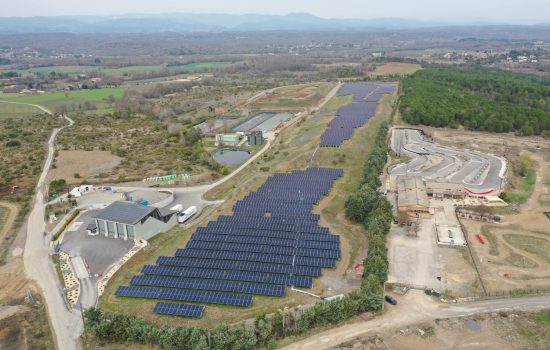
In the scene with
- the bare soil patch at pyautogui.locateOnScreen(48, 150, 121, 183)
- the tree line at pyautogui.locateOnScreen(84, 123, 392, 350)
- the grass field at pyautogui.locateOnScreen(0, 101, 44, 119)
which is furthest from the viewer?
the grass field at pyautogui.locateOnScreen(0, 101, 44, 119)

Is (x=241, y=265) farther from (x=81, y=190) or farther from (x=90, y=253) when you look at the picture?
(x=81, y=190)

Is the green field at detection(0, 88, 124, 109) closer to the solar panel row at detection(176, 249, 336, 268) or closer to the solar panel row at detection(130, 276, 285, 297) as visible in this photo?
the solar panel row at detection(176, 249, 336, 268)

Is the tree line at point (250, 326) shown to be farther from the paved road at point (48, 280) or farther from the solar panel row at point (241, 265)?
the solar panel row at point (241, 265)

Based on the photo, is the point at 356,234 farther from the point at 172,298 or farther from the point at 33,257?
the point at 33,257

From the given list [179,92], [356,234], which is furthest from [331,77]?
[356,234]

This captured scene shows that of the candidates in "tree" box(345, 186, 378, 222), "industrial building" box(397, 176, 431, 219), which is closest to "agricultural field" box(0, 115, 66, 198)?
"tree" box(345, 186, 378, 222)

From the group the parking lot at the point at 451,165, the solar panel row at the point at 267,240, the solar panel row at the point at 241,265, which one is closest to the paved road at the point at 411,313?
the solar panel row at the point at 241,265
